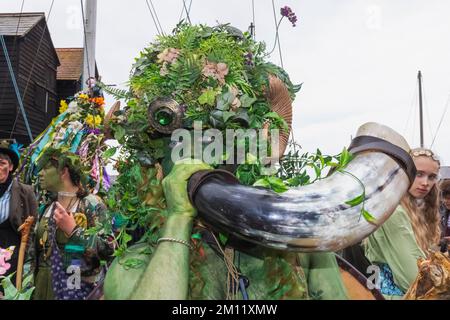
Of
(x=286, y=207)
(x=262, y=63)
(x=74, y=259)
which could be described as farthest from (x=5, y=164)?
(x=286, y=207)

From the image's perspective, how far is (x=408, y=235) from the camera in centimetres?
281

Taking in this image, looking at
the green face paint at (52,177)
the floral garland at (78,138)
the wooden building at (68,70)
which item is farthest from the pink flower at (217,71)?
the wooden building at (68,70)

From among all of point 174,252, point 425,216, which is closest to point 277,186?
point 174,252

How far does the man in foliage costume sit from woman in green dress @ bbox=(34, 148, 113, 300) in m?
1.16

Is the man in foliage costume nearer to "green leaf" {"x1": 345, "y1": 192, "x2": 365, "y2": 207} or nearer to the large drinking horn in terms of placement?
the large drinking horn

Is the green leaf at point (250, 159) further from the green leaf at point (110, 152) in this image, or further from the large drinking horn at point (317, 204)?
the green leaf at point (110, 152)

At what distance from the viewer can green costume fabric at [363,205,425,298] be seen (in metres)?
2.77

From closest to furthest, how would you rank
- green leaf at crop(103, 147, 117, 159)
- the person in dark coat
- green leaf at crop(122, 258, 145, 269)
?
green leaf at crop(122, 258, 145, 269) < green leaf at crop(103, 147, 117, 159) < the person in dark coat

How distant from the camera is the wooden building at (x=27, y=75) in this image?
17.8 m

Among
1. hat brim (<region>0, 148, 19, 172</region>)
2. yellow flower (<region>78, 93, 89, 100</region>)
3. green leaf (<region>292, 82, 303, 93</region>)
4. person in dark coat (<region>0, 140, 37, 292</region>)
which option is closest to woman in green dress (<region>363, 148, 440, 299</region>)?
green leaf (<region>292, 82, 303, 93</region>)

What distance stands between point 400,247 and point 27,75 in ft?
61.1

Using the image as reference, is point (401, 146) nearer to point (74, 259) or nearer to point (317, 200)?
point (317, 200)

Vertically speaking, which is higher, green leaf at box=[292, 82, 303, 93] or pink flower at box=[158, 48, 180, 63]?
pink flower at box=[158, 48, 180, 63]

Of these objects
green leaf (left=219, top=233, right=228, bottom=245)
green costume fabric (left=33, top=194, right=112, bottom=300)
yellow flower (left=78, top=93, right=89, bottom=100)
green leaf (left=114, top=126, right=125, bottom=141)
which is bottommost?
green costume fabric (left=33, top=194, right=112, bottom=300)
